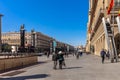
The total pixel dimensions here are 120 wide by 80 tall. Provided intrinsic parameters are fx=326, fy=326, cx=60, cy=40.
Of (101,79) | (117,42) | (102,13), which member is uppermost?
(102,13)

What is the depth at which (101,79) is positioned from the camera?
17.4 m

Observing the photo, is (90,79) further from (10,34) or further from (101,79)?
(10,34)

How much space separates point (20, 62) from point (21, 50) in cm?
4505

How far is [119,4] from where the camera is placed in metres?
62.6

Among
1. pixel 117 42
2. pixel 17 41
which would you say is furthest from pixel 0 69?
pixel 17 41

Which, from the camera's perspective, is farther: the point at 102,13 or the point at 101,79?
the point at 102,13

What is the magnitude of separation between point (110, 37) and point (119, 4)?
21088 millimetres

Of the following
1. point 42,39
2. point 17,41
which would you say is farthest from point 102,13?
point 42,39

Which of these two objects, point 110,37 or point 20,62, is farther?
point 110,37

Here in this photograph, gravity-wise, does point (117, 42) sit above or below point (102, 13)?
below

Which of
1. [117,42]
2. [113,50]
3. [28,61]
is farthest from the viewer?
[117,42]

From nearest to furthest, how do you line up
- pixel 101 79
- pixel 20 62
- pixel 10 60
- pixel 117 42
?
pixel 101 79, pixel 10 60, pixel 20 62, pixel 117 42

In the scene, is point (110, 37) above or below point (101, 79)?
above

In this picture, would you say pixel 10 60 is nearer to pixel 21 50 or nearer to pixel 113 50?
pixel 113 50
